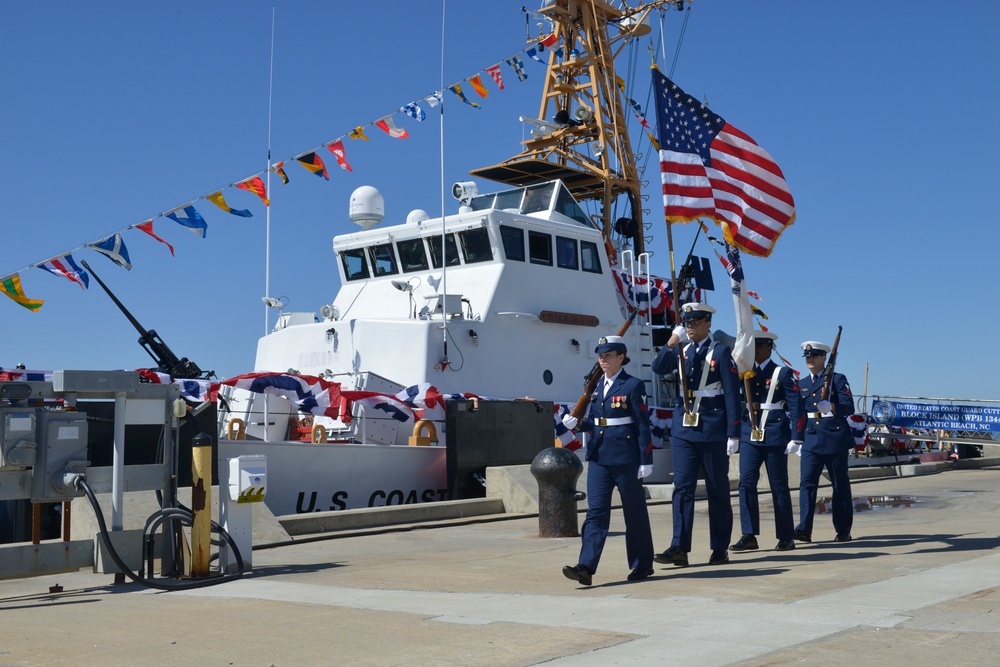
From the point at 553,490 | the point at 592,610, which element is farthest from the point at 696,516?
the point at 592,610

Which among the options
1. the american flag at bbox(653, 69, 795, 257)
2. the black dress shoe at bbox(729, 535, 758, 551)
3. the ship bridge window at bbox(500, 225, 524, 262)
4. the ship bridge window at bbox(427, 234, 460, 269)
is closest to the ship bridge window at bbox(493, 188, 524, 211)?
the ship bridge window at bbox(500, 225, 524, 262)

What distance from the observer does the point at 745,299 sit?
7727 mm

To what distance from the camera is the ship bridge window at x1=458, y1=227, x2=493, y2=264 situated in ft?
48.9

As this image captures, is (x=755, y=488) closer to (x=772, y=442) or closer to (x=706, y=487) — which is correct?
(x=772, y=442)

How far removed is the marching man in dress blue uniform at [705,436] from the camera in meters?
6.56

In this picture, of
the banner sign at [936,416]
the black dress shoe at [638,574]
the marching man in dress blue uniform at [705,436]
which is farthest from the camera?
the banner sign at [936,416]

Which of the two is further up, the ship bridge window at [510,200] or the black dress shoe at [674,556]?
the ship bridge window at [510,200]

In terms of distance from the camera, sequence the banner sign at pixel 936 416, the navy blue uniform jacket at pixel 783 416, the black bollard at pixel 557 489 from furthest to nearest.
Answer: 1. the banner sign at pixel 936 416
2. the black bollard at pixel 557 489
3. the navy blue uniform jacket at pixel 783 416

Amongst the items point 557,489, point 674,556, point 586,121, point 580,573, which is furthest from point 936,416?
point 580,573

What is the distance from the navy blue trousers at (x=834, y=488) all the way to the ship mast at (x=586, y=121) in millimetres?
10736

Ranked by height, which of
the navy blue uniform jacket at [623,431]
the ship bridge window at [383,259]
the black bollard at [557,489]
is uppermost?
the ship bridge window at [383,259]

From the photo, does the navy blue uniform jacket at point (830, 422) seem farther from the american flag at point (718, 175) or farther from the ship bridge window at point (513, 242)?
the ship bridge window at point (513, 242)

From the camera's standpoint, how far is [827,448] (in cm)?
797

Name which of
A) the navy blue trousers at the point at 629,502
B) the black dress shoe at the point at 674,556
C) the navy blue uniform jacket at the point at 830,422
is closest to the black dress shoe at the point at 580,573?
the navy blue trousers at the point at 629,502
